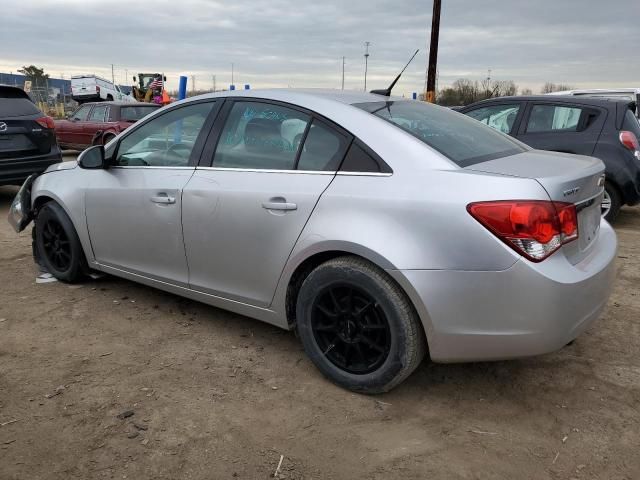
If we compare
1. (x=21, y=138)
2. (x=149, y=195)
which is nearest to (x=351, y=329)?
(x=149, y=195)

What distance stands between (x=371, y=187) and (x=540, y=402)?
139cm

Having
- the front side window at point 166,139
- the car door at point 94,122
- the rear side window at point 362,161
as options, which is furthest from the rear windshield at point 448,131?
the car door at point 94,122

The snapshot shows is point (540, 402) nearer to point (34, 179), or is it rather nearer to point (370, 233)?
point (370, 233)

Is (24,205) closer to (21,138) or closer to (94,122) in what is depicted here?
(21,138)

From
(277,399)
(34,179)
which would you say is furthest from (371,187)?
(34,179)

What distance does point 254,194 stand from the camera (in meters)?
3.05

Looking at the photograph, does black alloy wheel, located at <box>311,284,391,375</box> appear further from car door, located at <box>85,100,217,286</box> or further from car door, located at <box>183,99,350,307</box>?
car door, located at <box>85,100,217,286</box>

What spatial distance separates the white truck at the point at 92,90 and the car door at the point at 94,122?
75.3 feet

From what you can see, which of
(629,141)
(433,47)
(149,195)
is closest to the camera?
(149,195)

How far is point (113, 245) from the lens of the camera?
3949 millimetres

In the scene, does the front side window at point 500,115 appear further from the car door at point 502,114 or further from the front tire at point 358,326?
the front tire at point 358,326

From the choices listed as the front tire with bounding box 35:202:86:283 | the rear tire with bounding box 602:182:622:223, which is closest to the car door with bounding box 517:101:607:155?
the rear tire with bounding box 602:182:622:223

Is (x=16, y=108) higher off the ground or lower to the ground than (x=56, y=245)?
higher

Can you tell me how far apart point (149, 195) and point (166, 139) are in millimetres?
431
